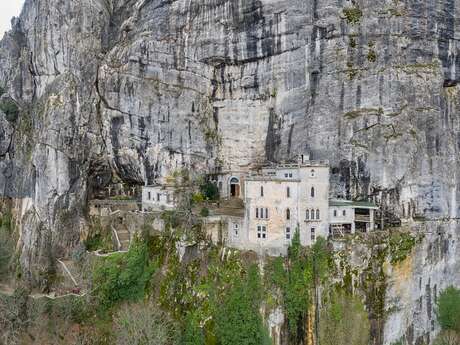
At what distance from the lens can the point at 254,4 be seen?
44.8m

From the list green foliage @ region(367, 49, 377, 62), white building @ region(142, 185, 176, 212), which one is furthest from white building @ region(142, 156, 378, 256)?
green foliage @ region(367, 49, 377, 62)

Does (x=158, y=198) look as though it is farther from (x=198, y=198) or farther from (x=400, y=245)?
(x=400, y=245)

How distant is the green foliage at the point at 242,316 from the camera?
3212 cm

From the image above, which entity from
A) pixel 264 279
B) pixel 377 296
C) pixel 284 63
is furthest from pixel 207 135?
pixel 377 296

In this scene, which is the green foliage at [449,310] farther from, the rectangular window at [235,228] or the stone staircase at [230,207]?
the stone staircase at [230,207]

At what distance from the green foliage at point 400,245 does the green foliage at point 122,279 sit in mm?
19894

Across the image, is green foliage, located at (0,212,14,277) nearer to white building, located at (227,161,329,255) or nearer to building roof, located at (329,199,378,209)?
white building, located at (227,161,329,255)

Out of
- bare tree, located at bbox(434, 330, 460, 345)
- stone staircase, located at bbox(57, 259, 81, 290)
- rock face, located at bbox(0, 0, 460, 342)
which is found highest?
rock face, located at bbox(0, 0, 460, 342)

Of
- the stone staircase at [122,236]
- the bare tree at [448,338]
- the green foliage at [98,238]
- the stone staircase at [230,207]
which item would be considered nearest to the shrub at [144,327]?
the stone staircase at [122,236]

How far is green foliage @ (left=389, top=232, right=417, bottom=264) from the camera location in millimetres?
35844

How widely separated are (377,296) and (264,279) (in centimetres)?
910

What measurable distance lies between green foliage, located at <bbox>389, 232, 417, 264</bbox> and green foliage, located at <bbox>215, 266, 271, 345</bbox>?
37.3 ft

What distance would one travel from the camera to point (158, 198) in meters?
44.6

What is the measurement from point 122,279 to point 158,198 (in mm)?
10307
